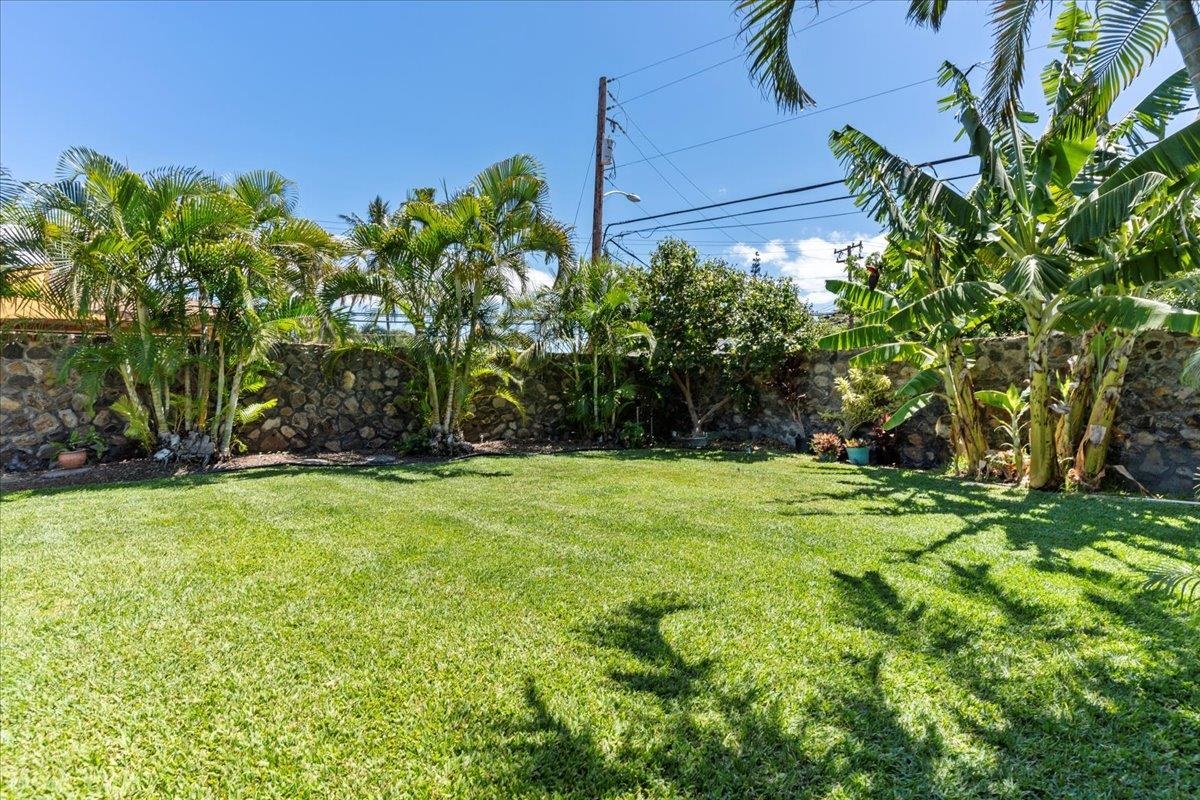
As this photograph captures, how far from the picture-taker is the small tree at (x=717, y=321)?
10.8 m

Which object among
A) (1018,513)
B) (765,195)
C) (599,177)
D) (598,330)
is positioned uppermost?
(599,177)

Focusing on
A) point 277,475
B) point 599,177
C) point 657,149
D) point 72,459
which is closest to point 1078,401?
point 277,475

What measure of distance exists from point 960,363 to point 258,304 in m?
10.2

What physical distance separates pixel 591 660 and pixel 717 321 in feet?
31.4

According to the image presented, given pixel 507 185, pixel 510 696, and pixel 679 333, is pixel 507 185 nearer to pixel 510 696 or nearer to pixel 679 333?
pixel 679 333

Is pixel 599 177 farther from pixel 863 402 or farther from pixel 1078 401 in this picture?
pixel 1078 401

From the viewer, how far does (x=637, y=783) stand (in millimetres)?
1658

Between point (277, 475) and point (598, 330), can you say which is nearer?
point (277, 475)

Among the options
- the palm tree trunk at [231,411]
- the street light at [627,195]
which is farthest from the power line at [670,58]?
the palm tree trunk at [231,411]

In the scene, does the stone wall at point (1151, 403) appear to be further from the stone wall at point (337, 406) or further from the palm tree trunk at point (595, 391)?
the stone wall at point (337, 406)

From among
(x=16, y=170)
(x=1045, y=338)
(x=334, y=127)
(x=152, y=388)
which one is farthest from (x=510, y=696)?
(x=334, y=127)

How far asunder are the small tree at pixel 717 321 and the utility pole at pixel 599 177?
8.75 ft

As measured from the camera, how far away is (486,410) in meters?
11.6

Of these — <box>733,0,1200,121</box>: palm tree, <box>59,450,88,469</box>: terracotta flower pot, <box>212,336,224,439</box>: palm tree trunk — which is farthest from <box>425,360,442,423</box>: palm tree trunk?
<box>733,0,1200,121</box>: palm tree
